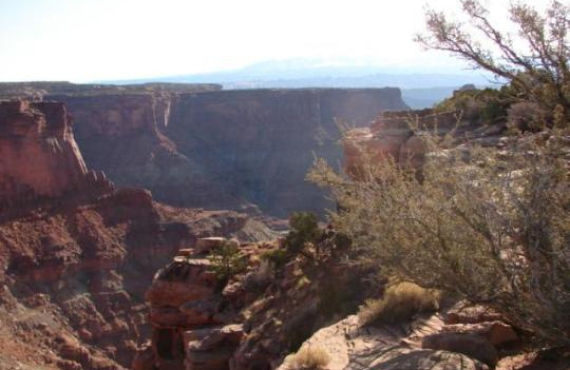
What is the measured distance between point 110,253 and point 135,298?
4.21 meters

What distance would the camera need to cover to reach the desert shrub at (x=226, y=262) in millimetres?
20453

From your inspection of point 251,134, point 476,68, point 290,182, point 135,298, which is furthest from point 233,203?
point 476,68

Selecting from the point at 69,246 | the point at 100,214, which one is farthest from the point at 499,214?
the point at 100,214

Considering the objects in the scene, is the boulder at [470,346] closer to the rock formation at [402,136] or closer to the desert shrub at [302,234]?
the rock formation at [402,136]

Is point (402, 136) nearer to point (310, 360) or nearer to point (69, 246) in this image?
point (310, 360)

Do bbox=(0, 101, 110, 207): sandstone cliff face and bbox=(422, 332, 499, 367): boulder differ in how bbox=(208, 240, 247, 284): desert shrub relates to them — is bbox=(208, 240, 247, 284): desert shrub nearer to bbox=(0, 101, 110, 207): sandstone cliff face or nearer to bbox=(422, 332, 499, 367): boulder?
bbox=(422, 332, 499, 367): boulder

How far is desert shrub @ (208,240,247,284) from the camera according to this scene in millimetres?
20453

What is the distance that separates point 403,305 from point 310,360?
2071mm

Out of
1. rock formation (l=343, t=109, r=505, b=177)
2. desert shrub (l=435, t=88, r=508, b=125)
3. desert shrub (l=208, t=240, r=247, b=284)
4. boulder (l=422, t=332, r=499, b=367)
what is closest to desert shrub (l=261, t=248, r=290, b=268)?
desert shrub (l=208, t=240, r=247, b=284)

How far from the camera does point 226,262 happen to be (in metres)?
20.8

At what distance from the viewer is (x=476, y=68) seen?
9.16m

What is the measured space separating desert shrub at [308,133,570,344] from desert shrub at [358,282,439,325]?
7.44ft

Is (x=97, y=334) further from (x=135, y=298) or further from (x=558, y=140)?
(x=558, y=140)

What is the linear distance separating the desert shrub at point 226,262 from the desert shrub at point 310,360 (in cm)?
1068
